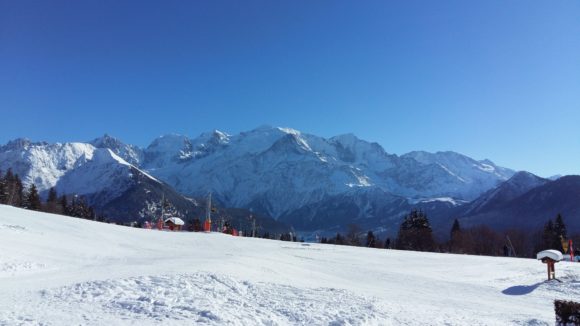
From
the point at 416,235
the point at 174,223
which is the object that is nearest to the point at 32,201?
the point at 174,223

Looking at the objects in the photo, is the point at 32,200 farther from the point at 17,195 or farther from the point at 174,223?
the point at 174,223

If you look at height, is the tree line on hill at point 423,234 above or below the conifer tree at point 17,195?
below

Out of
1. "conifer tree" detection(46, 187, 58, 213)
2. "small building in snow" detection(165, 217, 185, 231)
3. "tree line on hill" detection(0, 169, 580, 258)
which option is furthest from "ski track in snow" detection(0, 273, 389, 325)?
"conifer tree" detection(46, 187, 58, 213)

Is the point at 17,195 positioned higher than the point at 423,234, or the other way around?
the point at 17,195

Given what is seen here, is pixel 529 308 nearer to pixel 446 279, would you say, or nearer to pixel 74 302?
pixel 446 279

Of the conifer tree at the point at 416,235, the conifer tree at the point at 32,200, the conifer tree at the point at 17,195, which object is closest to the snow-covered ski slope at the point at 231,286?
the conifer tree at the point at 416,235

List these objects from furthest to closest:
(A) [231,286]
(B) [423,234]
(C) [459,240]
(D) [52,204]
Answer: (D) [52,204] < (C) [459,240] < (B) [423,234] < (A) [231,286]

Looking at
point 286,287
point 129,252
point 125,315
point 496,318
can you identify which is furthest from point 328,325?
point 129,252

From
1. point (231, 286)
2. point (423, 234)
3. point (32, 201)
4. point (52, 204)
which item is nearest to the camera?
point (231, 286)

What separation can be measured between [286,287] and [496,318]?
764 centimetres

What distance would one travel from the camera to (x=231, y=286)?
57.9ft

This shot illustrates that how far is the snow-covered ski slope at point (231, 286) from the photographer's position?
14.5 meters

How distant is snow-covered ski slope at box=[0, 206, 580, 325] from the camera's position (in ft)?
47.5

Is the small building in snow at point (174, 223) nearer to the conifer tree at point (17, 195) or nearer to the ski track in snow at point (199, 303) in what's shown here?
the ski track in snow at point (199, 303)
